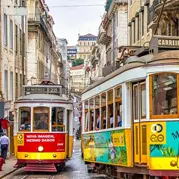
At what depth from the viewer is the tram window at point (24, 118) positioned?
2438cm

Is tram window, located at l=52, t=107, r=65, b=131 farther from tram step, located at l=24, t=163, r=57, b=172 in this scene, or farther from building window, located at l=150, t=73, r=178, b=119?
building window, located at l=150, t=73, r=178, b=119

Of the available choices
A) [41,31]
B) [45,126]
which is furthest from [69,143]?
[41,31]

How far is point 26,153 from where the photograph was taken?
2436cm

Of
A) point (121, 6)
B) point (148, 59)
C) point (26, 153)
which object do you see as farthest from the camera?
point (121, 6)

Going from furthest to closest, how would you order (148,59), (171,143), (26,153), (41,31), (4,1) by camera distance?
(41,31) → (4,1) → (26,153) → (148,59) → (171,143)

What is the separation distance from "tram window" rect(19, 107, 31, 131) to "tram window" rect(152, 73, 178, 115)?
37.4ft

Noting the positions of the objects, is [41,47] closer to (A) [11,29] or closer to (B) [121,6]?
(B) [121,6]

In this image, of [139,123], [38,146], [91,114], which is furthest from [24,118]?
[139,123]

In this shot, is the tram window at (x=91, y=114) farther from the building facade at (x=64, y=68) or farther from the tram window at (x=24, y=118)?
the building facade at (x=64, y=68)

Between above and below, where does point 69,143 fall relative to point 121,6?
below

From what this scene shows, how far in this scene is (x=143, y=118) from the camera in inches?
548

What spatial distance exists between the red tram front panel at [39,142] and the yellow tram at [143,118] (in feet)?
22.2

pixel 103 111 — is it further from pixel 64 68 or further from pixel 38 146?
pixel 64 68

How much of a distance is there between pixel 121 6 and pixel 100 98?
4570cm
